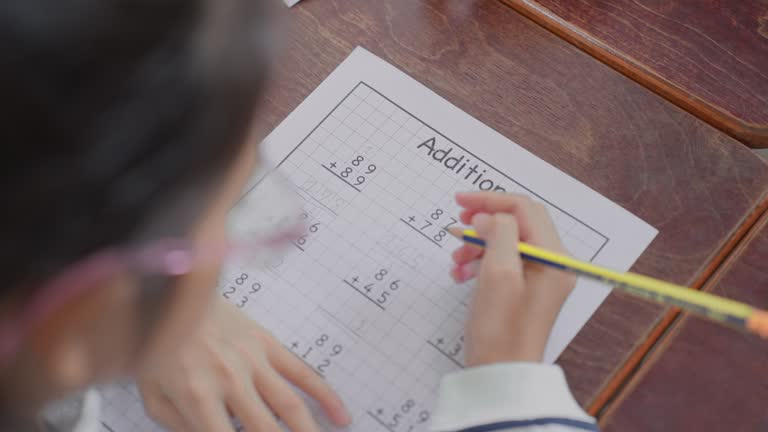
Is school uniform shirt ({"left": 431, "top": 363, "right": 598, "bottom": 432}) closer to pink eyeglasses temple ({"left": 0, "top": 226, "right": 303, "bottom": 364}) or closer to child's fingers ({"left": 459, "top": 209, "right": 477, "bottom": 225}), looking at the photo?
child's fingers ({"left": 459, "top": 209, "right": 477, "bottom": 225})

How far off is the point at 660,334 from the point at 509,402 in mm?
154

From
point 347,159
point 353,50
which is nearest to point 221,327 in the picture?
point 347,159

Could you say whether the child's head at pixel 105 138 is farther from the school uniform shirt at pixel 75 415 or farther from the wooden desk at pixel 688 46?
the wooden desk at pixel 688 46

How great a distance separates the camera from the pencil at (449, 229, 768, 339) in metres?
0.53

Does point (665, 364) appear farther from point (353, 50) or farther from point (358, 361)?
point (353, 50)

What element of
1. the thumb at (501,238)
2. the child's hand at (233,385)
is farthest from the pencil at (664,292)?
the child's hand at (233,385)

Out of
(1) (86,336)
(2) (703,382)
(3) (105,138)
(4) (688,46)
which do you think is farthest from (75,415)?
(4) (688,46)

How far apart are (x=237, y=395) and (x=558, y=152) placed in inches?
14.6

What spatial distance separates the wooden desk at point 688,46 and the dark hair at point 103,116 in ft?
1.75

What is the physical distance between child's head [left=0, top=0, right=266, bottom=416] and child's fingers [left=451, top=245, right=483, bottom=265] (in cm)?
33

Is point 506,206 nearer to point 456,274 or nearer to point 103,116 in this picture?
point 456,274

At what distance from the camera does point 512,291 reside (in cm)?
64

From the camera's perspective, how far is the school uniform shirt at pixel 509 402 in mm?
606

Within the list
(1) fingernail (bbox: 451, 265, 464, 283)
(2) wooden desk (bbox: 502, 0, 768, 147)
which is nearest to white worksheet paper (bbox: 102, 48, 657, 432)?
(1) fingernail (bbox: 451, 265, 464, 283)
